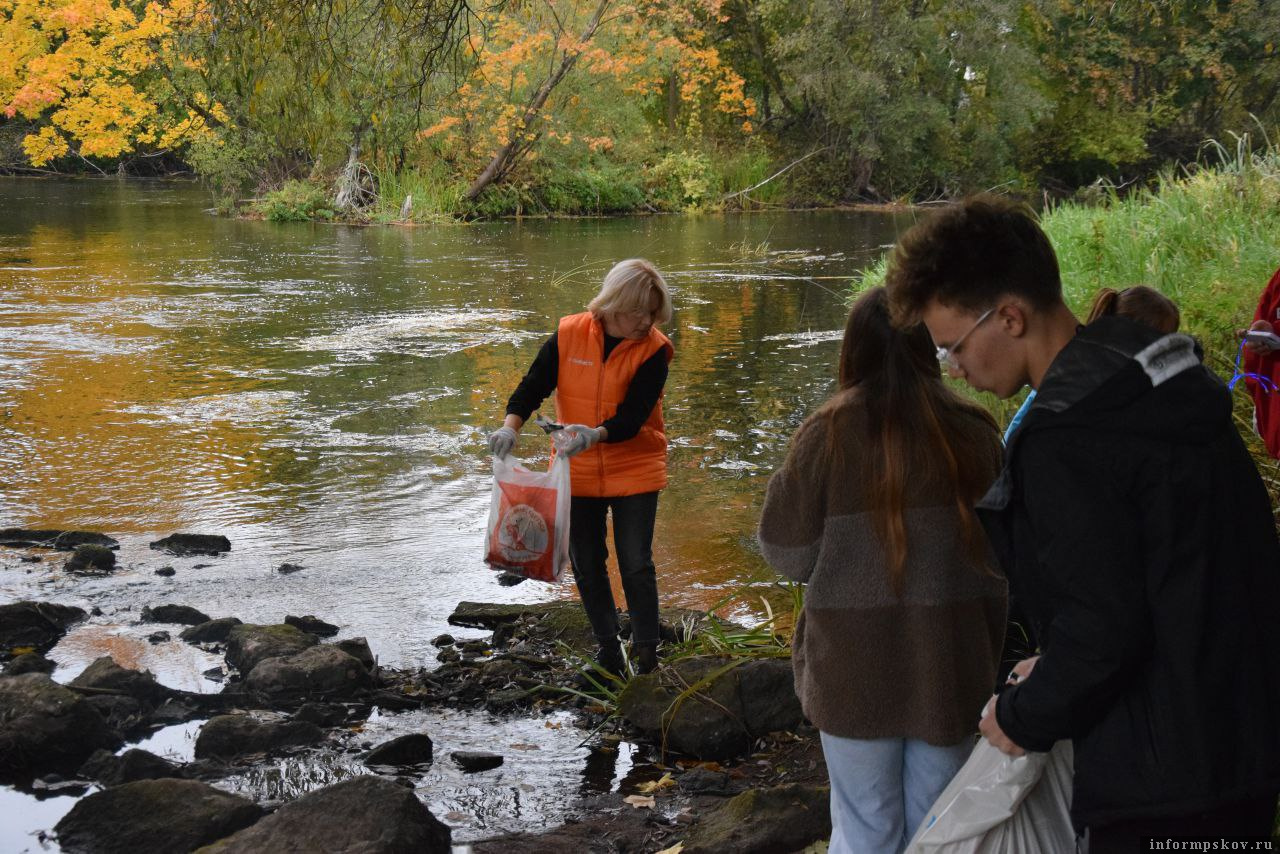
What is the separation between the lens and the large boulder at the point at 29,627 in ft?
20.1

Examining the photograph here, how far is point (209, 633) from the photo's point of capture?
631cm

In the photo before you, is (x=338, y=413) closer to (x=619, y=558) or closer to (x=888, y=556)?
(x=619, y=558)

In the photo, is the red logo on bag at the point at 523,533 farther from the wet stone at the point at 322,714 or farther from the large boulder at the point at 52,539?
the large boulder at the point at 52,539

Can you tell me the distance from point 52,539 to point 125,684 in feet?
9.49

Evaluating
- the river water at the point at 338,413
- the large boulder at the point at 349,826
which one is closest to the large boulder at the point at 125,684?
the river water at the point at 338,413

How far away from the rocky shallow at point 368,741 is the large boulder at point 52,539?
138cm

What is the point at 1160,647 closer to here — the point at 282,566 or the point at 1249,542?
the point at 1249,542

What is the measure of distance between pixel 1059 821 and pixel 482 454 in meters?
8.25

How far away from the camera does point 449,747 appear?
526cm

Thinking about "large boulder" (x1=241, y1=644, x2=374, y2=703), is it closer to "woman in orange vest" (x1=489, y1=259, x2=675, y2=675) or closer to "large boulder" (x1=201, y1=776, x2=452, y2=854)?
"woman in orange vest" (x1=489, y1=259, x2=675, y2=675)

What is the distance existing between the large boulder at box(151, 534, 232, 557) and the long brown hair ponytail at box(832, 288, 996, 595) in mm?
5688

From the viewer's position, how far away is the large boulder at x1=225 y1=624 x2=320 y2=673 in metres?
5.87

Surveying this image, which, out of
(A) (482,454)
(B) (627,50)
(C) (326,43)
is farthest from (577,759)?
(B) (627,50)

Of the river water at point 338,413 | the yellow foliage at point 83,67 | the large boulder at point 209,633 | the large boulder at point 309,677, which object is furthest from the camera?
the yellow foliage at point 83,67
